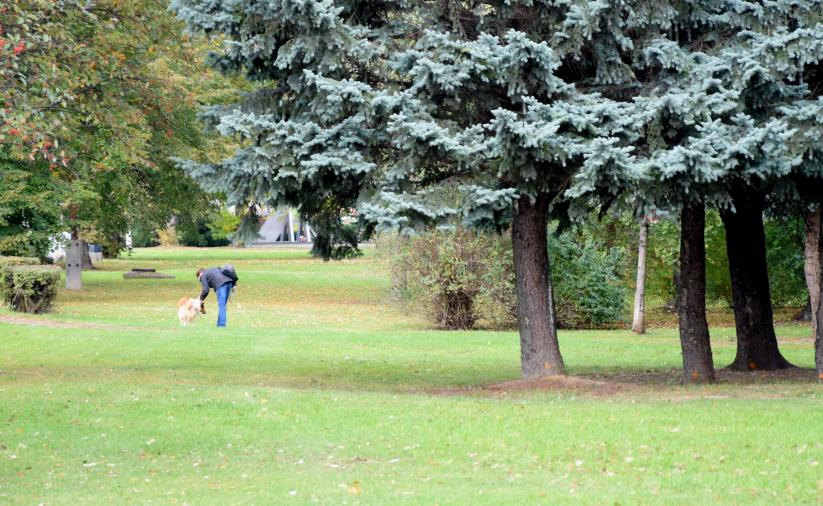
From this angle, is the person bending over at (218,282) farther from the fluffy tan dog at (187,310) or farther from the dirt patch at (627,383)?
the dirt patch at (627,383)

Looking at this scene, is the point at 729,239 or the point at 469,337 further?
the point at 469,337

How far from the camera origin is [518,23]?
14297 mm

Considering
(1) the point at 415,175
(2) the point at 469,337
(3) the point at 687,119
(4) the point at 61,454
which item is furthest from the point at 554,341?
(2) the point at 469,337

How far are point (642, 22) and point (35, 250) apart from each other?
75.2 ft

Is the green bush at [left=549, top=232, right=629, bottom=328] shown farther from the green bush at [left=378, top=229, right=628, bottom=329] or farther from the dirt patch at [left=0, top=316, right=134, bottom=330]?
the dirt patch at [left=0, top=316, right=134, bottom=330]

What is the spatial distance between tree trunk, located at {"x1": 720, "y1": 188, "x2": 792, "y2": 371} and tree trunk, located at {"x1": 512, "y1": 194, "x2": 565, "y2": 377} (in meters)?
3.16

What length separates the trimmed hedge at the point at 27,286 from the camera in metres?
26.9

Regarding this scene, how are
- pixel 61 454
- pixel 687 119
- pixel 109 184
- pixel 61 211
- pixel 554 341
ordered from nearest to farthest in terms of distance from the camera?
1. pixel 61 454
2. pixel 687 119
3. pixel 554 341
4. pixel 61 211
5. pixel 109 184

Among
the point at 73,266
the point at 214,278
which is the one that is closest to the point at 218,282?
the point at 214,278

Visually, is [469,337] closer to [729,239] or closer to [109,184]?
[729,239]

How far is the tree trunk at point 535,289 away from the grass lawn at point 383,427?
49 centimetres

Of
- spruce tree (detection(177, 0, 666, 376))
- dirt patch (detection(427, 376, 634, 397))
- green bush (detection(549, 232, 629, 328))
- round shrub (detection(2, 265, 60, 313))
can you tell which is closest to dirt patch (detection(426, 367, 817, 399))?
dirt patch (detection(427, 376, 634, 397))

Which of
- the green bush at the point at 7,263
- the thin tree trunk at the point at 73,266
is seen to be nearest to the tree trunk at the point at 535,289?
the green bush at the point at 7,263

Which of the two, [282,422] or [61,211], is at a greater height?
[61,211]
